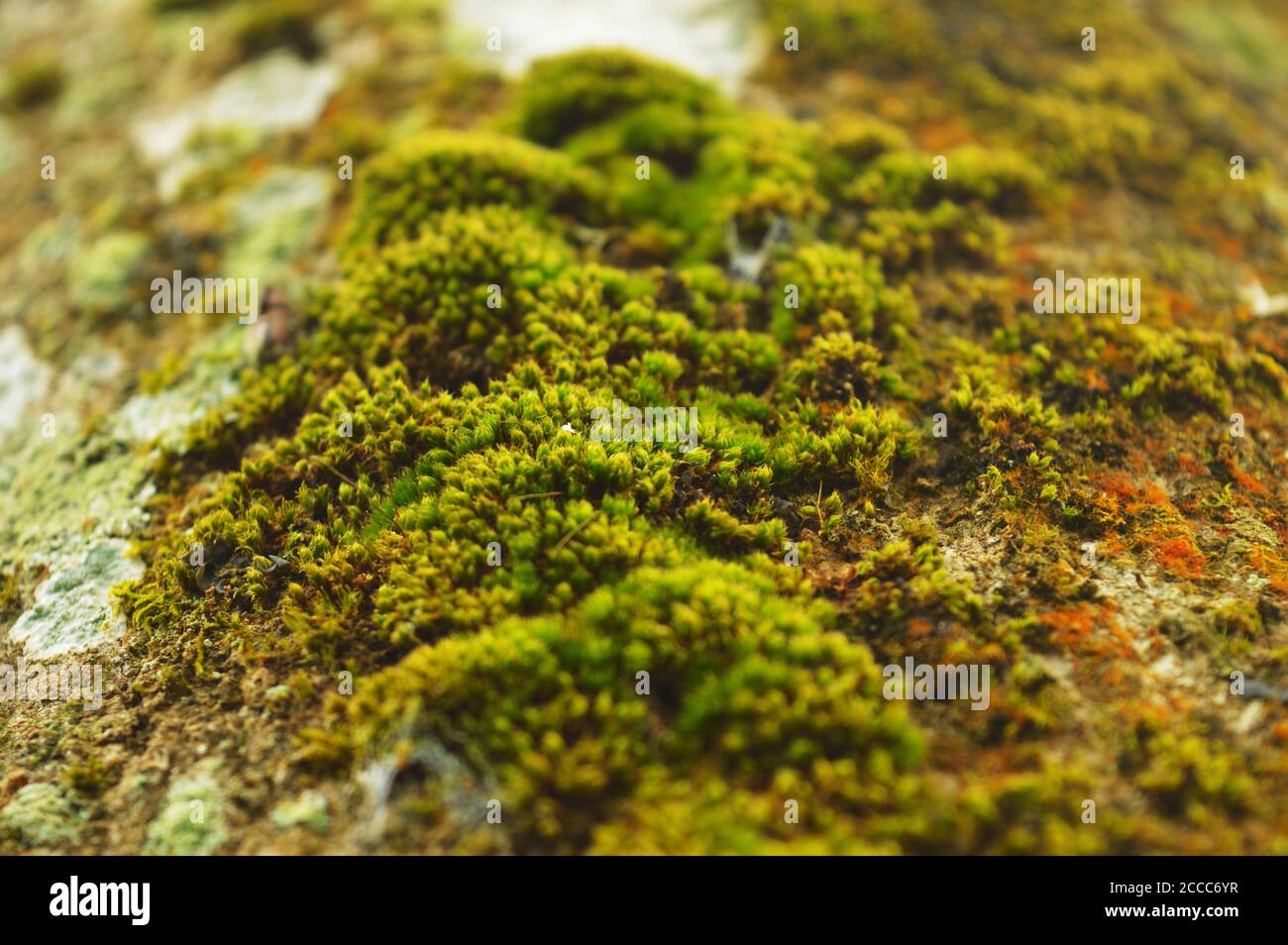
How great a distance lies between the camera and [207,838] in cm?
566

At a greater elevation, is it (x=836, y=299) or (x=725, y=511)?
(x=836, y=299)

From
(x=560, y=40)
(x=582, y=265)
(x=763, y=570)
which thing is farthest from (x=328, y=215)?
(x=763, y=570)

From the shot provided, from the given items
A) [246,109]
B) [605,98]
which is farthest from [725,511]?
[246,109]

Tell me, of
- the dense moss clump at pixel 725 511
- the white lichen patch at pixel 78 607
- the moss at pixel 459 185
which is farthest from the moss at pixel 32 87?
the white lichen patch at pixel 78 607

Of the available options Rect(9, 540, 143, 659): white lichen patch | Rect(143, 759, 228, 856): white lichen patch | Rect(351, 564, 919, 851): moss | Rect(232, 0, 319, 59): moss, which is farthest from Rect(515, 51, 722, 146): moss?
Rect(143, 759, 228, 856): white lichen patch

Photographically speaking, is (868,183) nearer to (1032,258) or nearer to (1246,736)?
(1032,258)

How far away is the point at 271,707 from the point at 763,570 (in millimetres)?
4057

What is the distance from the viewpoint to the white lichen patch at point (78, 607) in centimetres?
707

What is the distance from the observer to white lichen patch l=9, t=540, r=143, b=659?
7.07m

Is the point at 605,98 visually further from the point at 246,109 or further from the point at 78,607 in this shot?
the point at 78,607

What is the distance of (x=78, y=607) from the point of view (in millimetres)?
7301

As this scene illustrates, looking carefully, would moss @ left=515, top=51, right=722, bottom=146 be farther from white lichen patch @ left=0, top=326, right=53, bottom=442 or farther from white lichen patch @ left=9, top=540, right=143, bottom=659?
white lichen patch @ left=9, top=540, right=143, bottom=659

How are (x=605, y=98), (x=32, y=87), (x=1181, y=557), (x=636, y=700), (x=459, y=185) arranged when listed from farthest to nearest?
(x=32, y=87), (x=605, y=98), (x=459, y=185), (x=1181, y=557), (x=636, y=700)

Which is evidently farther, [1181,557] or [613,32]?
[613,32]
